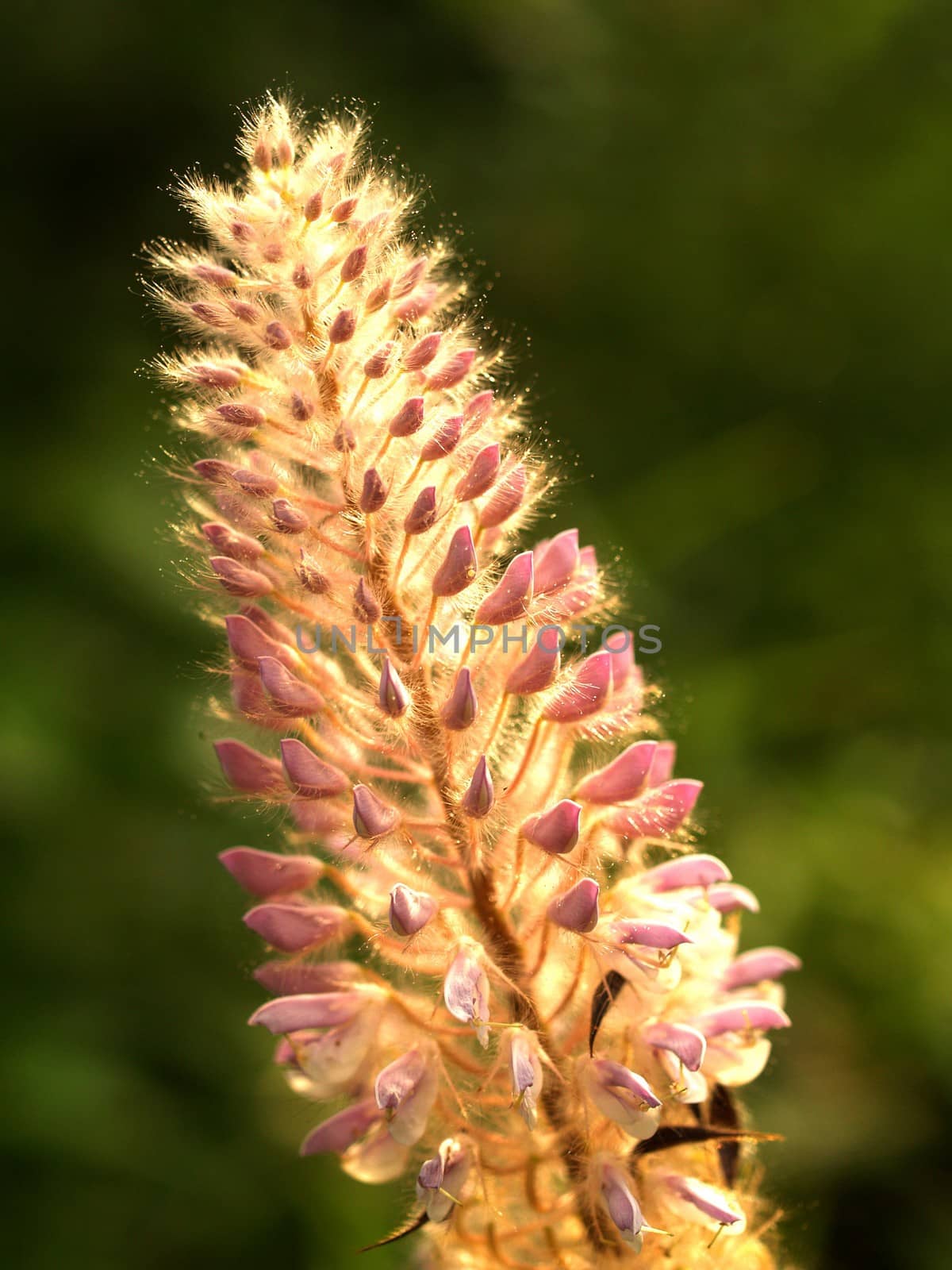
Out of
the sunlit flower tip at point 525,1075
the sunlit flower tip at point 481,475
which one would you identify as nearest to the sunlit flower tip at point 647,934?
the sunlit flower tip at point 525,1075

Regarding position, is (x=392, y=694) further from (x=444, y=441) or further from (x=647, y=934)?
(x=647, y=934)

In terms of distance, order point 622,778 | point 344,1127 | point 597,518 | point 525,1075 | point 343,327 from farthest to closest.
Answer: point 597,518 < point 344,1127 < point 622,778 < point 343,327 < point 525,1075

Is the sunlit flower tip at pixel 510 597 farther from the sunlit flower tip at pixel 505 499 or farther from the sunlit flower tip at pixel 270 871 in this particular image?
the sunlit flower tip at pixel 270 871

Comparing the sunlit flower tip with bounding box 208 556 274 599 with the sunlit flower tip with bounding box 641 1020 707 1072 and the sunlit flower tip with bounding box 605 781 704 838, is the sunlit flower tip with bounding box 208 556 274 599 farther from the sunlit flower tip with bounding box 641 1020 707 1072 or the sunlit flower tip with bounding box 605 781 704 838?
the sunlit flower tip with bounding box 641 1020 707 1072

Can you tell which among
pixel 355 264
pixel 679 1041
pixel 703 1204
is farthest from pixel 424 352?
pixel 703 1204

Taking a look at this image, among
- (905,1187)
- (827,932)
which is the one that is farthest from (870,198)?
(905,1187)
